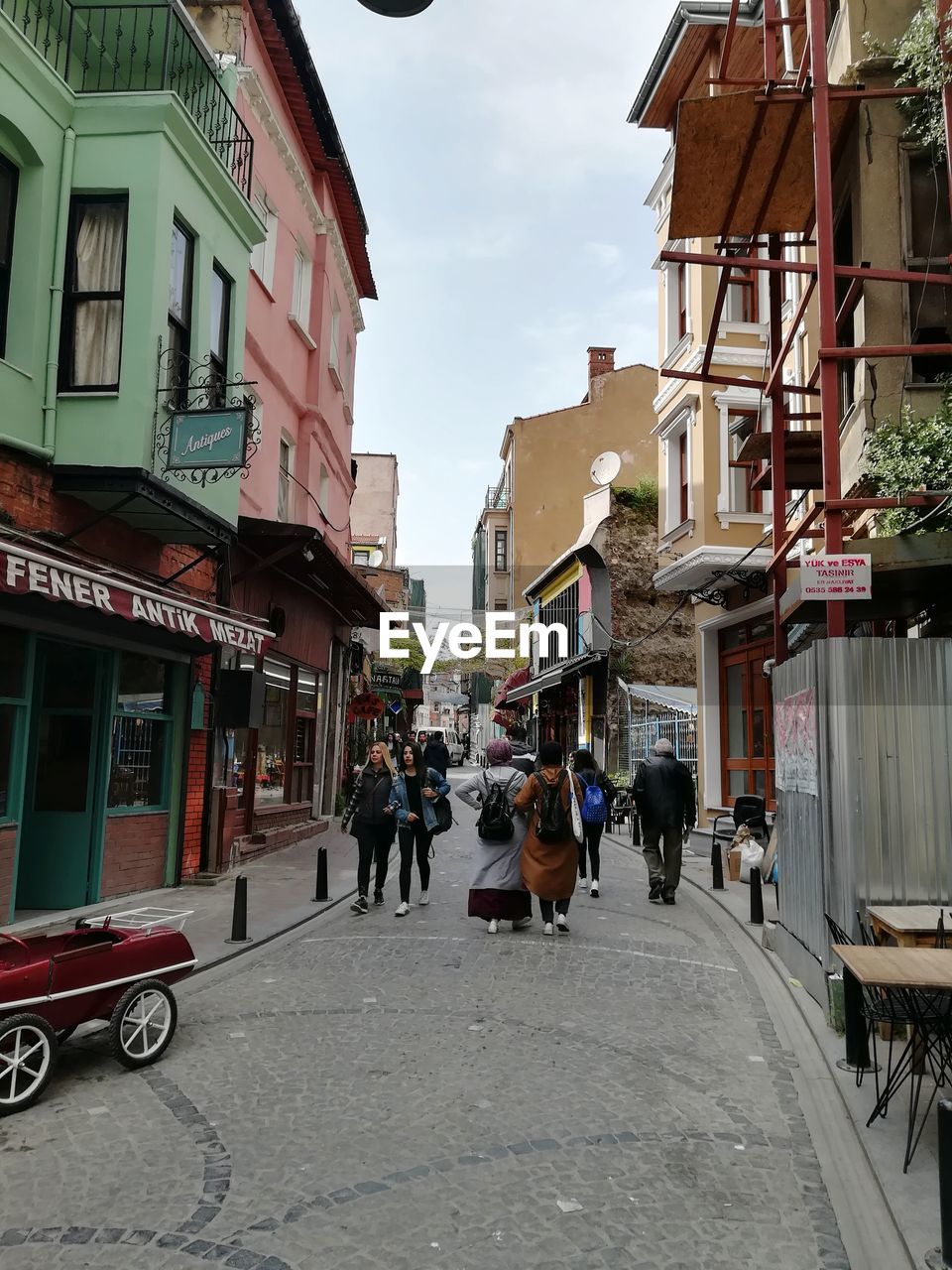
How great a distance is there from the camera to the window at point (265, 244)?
15578 millimetres

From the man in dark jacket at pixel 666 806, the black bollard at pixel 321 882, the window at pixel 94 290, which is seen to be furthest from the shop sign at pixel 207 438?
the man in dark jacket at pixel 666 806

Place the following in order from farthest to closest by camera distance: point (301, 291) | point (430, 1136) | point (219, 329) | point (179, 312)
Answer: point (301, 291) → point (219, 329) → point (179, 312) → point (430, 1136)

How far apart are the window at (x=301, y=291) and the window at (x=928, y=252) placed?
36.9ft

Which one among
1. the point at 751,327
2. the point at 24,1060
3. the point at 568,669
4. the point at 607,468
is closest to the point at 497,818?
the point at 24,1060

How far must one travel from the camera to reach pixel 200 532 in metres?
11.2

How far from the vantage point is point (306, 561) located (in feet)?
52.5

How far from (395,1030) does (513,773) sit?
151 inches

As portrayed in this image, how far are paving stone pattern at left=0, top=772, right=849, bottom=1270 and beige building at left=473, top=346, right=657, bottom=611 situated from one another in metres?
34.8

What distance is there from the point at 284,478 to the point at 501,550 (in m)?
35.0

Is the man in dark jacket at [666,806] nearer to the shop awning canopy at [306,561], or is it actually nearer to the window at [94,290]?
the shop awning canopy at [306,561]

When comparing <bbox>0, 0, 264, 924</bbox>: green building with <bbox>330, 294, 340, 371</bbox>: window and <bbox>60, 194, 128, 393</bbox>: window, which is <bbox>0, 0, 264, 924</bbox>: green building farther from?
<bbox>330, 294, 340, 371</bbox>: window

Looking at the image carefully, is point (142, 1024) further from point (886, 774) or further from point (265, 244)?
point (265, 244)

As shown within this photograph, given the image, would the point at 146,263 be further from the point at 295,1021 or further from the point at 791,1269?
the point at 791,1269

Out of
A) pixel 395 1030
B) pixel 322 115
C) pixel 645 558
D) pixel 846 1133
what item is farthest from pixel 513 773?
pixel 645 558
